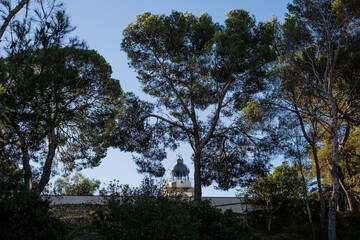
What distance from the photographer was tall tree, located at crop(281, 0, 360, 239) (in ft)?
46.7

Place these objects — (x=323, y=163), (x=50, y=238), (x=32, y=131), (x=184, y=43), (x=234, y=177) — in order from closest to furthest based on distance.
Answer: (x=50, y=238), (x=32, y=131), (x=234, y=177), (x=184, y=43), (x=323, y=163)

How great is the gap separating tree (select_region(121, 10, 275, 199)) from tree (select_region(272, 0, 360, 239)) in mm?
1189

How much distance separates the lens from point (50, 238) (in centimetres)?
716

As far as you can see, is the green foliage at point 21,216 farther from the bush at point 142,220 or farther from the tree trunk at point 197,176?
the tree trunk at point 197,176

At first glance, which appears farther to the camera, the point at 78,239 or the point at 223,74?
the point at 223,74

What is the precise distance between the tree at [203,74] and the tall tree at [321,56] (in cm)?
122

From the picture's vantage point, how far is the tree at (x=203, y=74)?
48.6 feet

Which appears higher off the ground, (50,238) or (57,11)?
(57,11)

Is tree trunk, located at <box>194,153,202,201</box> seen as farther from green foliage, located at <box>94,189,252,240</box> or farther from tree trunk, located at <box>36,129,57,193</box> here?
tree trunk, located at <box>36,129,57,193</box>

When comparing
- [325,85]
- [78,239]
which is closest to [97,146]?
[78,239]

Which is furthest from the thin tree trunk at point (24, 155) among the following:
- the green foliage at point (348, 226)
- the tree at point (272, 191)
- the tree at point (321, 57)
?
the green foliage at point (348, 226)

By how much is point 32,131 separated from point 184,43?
8.85m

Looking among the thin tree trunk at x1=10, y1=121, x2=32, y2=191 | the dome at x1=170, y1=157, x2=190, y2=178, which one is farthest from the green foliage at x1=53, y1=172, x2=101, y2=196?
the thin tree trunk at x1=10, y1=121, x2=32, y2=191

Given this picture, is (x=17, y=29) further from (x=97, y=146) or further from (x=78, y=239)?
(x=97, y=146)
